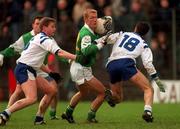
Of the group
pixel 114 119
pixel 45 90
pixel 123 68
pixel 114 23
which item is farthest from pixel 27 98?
pixel 114 23

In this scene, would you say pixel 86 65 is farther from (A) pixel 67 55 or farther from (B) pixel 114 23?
(B) pixel 114 23

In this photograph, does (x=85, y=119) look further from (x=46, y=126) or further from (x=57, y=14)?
(x=57, y=14)

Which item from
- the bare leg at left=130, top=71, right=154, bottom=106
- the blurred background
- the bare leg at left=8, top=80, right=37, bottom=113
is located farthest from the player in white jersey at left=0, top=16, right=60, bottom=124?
the blurred background

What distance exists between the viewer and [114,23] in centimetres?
2712

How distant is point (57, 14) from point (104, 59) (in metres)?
2.41

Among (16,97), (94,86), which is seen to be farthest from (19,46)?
(94,86)

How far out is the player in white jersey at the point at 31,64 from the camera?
15961 mm

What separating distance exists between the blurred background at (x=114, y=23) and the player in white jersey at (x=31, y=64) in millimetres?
10165

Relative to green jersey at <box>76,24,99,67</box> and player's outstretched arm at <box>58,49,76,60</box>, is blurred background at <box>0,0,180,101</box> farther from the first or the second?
player's outstretched arm at <box>58,49,76,60</box>

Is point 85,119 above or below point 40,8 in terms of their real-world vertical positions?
below

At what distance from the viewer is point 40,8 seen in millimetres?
27094

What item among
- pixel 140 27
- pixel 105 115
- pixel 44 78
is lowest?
pixel 105 115

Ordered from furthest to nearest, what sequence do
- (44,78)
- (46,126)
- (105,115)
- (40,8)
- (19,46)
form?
(40,8)
(105,115)
(19,46)
(44,78)
(46,126)

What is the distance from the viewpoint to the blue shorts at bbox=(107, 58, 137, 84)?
660 inches
